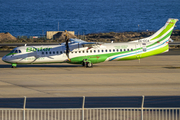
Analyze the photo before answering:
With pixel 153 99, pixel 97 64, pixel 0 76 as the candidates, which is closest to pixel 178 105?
pixel 153 99

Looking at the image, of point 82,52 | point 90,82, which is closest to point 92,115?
point 90,82

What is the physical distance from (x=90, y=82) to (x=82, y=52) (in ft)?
33.9

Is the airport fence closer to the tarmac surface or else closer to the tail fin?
the tarmac surface

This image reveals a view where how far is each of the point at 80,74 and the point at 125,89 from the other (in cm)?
874

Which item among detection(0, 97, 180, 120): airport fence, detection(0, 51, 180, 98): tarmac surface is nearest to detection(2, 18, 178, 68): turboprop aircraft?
detection(0, 51, 180, 98): tarmac surface

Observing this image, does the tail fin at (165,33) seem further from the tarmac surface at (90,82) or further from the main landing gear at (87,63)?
the main landing gear at (87,63)

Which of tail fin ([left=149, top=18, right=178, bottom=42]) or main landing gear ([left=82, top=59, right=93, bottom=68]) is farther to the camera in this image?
tail fin ([left=149, top=18, right=178, bottom=42])

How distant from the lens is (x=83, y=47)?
1416 inches

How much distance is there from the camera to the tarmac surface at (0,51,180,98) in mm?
21656

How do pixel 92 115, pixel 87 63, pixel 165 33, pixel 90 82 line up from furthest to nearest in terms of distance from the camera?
1. pixel 165 33
2. pixel 87 63
3. pixel 90 82
4. pixel 92 115

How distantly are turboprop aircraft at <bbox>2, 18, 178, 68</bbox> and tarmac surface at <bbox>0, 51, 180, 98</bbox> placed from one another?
2.10 m

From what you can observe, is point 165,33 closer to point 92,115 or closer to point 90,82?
point 90,82

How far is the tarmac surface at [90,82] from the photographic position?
2166 centimetres

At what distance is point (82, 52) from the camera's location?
36.0 meters
